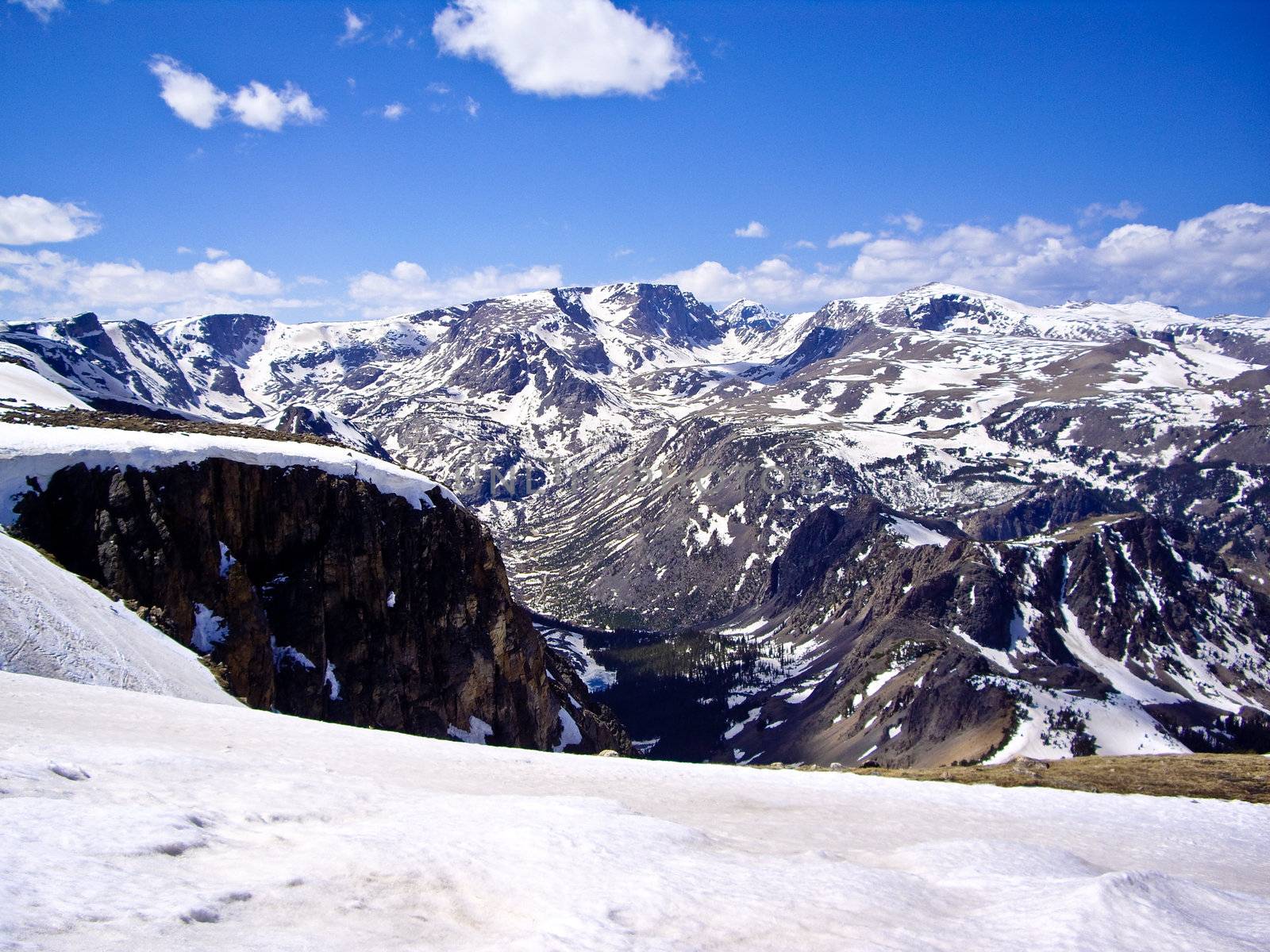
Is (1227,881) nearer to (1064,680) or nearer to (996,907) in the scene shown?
(996,907)

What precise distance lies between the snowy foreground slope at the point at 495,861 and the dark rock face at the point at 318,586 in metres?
Answer: 21.2

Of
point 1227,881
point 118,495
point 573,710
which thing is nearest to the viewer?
point 1227,881

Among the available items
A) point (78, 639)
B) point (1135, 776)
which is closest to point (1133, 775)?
point (1135, 776)

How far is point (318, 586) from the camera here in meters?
49.4

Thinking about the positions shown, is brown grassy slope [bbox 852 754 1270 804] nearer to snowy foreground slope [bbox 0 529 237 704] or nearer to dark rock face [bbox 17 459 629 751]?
snowy foreground slope [bbox 0 529 237 704]

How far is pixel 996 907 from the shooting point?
11.9 meters

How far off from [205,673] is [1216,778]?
37.5 meters

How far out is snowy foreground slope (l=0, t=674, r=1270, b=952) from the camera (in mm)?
9086

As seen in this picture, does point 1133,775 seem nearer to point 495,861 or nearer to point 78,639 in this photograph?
point 495,861

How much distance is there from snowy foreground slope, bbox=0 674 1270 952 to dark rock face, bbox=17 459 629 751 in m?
21.2

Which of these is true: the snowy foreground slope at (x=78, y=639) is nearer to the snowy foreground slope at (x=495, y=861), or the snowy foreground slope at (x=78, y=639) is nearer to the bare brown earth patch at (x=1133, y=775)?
the snowy foreground slope at (x=495, y=861)

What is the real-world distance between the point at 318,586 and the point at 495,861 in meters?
41.9

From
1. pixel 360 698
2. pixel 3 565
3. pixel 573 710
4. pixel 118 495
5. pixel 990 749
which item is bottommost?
pixel 990 749

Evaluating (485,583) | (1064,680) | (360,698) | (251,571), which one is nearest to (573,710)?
(485,583)
